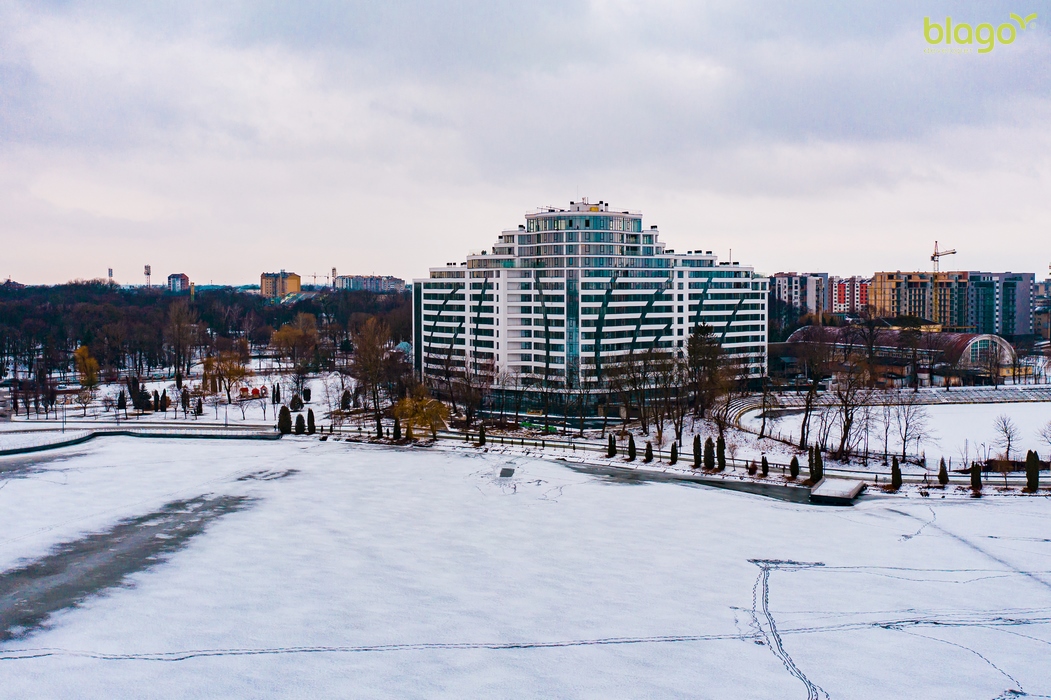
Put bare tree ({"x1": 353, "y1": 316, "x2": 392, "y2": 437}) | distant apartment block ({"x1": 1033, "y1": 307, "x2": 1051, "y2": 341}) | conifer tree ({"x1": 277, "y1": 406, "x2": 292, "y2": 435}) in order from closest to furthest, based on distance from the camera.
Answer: conifer tree ({"x1": 277, "y1": 406, "x2": 292, "y2": 435}), bare tree ({"x1": 353, "y1": 316, "x2": 392, "y2": 437}), distant apartment block ({"x1": 1033, "y1": 307, "x2": 1051, "y2": 341})

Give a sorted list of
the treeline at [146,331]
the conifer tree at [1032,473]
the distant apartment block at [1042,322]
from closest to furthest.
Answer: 1. the conifer tree at [1032,473]
2. the treeline at [146,331]
3. the distant apartment block at [1042,322]

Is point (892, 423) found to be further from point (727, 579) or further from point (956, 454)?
point (727, 579)

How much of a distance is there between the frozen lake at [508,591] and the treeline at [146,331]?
51674mm

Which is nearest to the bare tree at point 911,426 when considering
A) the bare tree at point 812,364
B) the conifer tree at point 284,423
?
the bare tree at point 812,364

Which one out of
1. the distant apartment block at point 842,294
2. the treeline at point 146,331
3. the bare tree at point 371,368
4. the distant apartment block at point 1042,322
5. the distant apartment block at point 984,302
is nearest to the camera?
the bare tree at point 371,368

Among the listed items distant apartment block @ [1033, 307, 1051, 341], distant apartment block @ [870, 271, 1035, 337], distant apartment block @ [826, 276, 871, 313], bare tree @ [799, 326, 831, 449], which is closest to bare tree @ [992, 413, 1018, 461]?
bare tree @ [799, 326, 831, 449]

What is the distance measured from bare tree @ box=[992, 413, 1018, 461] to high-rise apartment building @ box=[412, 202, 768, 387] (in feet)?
69.2

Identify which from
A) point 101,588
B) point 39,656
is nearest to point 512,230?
point 101,588

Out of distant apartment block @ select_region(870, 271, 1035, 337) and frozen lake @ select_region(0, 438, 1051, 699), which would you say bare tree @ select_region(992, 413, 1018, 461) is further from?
distant apartment block @ select_region(870, 271, 1035, 337)

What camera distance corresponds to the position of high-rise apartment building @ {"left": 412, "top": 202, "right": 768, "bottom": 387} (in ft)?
210

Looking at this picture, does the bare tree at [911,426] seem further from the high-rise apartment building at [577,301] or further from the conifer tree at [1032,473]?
the high-rise apartment building at [577,301]

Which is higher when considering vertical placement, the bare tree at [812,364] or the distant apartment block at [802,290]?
the distant apartment block at [802,290]

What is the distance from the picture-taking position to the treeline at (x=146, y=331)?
8588cm

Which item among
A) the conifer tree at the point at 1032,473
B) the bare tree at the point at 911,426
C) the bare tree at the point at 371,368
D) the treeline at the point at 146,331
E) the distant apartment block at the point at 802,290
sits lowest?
the conifer tree at the point at 1032,473
